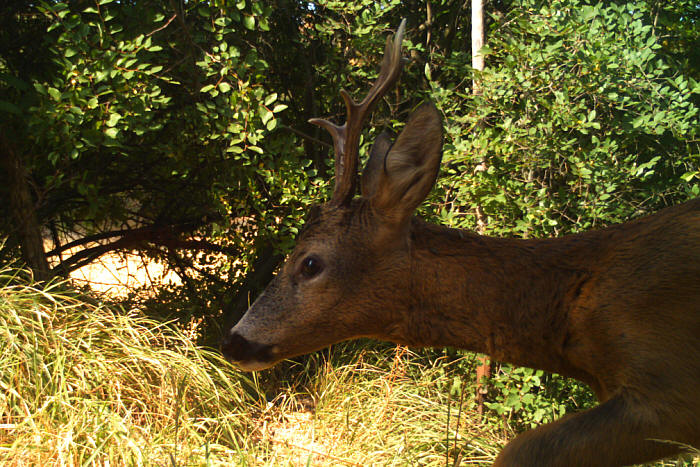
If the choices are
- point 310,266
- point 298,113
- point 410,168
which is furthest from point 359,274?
point 298,113

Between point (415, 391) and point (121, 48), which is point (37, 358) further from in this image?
point (415, 391)

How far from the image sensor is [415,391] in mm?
5477

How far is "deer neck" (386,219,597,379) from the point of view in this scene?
2498mm

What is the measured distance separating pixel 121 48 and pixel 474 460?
3.42 meters

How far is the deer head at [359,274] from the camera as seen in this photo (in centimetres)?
264

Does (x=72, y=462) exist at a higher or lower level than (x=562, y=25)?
lower

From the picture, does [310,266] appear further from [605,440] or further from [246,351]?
[605,440]

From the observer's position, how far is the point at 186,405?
468 centimetres

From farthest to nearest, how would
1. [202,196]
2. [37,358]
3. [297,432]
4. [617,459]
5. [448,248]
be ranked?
[202,196], [297,432], [37,358], [448,248], [617,459]

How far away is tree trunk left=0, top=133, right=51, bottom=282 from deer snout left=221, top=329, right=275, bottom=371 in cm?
355

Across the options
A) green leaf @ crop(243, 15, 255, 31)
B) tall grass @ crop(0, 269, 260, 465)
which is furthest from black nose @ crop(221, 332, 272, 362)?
green leaf @ crop(243, 15, 255, 31)

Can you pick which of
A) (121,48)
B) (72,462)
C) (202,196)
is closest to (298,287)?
(72,462)

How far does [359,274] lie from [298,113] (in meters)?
4.05

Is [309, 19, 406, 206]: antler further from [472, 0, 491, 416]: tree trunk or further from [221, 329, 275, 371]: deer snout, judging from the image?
[472, 0, 491, 416]: tree trunk
